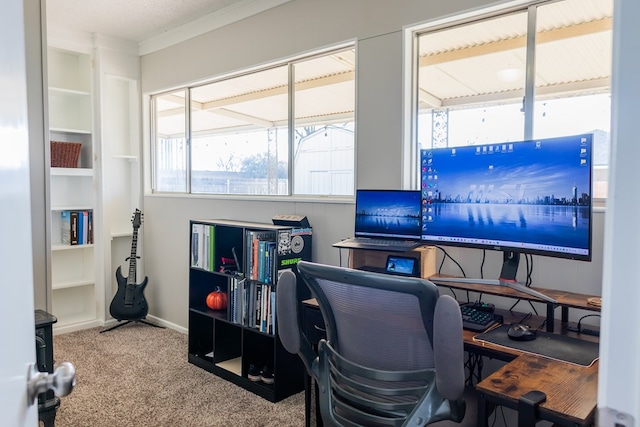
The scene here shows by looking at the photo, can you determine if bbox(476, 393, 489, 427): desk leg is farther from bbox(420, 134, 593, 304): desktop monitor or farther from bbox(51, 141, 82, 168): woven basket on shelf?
bbox(51, 141, 82, 168): woven basket on shelf

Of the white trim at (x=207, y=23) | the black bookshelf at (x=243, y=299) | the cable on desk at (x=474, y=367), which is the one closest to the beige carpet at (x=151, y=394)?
the black bookshelf at (x=243, y=299)

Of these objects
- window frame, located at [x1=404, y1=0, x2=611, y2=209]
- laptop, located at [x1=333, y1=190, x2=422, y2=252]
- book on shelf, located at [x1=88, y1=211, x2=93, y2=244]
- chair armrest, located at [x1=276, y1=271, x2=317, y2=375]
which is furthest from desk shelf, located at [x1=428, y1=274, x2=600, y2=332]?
book on shelf, located at [x1=88, y1=211, x2=93, y2=244]

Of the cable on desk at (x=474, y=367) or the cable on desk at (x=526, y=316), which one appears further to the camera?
the cable on desk at (x=474, y=367)

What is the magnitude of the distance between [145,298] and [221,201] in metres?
1.37

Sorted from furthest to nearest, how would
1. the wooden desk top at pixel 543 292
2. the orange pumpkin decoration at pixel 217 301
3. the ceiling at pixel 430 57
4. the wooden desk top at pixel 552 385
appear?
the orange pumpkin decoration at pixel 217 301
the ceiling at pixel 430 57
the wooden desk top at pixel 543 292
the wooden desk top at pixel 552 385

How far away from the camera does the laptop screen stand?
7.68 feet

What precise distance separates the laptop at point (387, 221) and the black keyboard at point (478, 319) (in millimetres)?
422

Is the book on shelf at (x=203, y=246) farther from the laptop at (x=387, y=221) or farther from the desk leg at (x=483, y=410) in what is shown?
the desk leg at (x=483, y=410)

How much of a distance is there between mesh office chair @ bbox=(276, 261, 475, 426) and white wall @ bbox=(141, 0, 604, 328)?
1015 mm

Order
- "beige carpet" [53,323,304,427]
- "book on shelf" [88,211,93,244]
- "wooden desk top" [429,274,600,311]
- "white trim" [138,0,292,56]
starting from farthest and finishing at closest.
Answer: "book on shelf" [88,211,93,244]
"white trim" [138,0,292,56]
"beige carpet" [53,323,304,427]
"wooden desk top" [429,274,600,311]

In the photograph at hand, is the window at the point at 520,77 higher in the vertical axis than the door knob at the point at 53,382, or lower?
higher

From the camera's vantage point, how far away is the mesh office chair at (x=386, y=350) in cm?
135

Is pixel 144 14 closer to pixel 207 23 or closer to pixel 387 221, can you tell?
pixel 207 23

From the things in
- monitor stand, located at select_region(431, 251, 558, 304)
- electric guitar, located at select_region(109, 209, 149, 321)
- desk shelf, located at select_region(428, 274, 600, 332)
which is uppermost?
monitor stand, located at select_region(431, 251, 558, 304)
